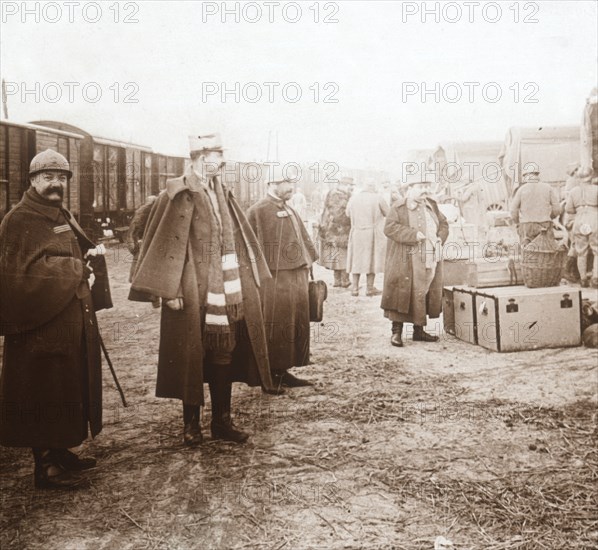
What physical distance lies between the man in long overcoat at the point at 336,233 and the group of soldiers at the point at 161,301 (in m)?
6.15

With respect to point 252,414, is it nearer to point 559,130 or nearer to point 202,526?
point 202,526

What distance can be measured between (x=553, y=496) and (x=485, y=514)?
452 mm

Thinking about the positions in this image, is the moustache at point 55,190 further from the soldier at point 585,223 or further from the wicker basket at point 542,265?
the soldier at point 585,223

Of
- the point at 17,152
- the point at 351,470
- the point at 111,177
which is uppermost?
the point at 111,177

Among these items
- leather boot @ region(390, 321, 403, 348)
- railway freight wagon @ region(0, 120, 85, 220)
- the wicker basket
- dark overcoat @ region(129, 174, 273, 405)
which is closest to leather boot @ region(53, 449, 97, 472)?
dark overcoat @ region(129, 174, 273, 405)

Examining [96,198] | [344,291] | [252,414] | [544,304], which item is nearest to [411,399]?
[252,414]

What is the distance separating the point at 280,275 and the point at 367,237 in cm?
564

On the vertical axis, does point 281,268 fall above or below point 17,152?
below

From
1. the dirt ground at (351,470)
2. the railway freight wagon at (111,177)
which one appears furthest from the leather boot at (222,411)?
the railway freight wagon at (111,177)

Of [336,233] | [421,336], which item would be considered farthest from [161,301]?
[336,233]

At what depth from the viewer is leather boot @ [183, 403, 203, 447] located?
166 inches

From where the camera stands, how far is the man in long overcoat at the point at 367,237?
1101cm

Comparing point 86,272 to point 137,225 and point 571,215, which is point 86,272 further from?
point 571,215

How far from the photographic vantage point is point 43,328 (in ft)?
11.6
